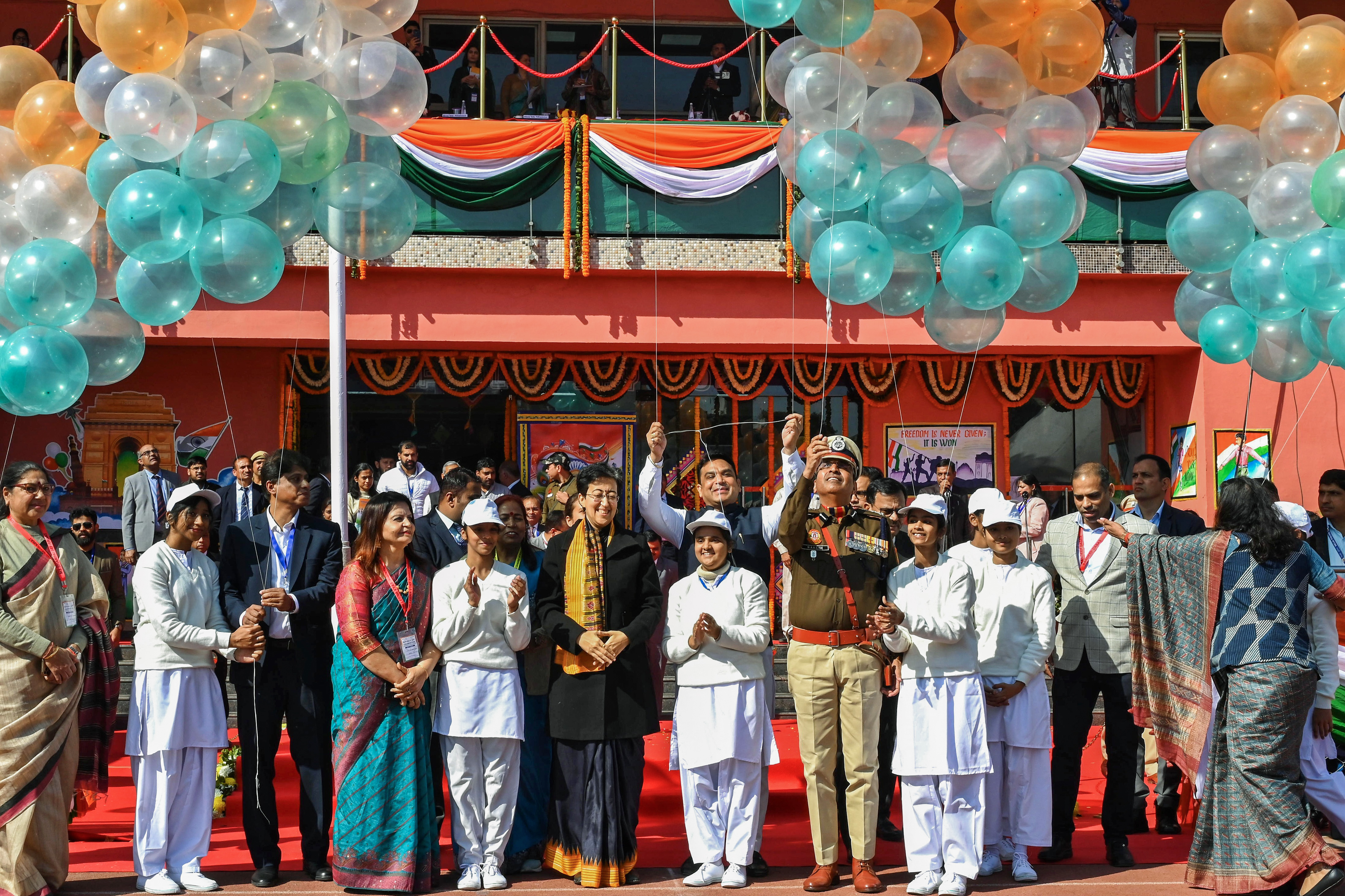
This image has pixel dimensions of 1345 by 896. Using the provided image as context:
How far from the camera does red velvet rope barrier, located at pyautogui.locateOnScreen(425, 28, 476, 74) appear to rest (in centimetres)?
1162

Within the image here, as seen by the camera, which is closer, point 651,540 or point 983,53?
point 983,53

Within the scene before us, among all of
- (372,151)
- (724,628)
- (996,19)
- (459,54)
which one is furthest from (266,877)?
(459,54)

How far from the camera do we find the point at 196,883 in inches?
224

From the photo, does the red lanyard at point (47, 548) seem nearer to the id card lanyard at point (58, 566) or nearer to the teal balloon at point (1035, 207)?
the id card lanyard at point (58, 566)

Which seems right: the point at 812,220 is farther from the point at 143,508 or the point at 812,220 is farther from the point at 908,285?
the point at 143,508

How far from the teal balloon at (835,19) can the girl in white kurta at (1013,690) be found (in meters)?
2.28

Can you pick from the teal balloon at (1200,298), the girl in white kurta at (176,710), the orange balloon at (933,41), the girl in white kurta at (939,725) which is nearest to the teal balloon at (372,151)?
the girl in white kurta at (176,710)

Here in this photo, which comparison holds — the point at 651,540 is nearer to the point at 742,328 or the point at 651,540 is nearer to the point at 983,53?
the point at 983,53

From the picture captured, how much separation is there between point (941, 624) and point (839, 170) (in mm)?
2030

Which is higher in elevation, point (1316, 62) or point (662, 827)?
point (1316, 62)

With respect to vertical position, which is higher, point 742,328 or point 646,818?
point 742,328

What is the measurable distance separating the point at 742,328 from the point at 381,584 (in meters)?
7.26

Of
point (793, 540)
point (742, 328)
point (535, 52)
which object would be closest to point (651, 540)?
point (793, 540)

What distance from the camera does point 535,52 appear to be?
546 inches
